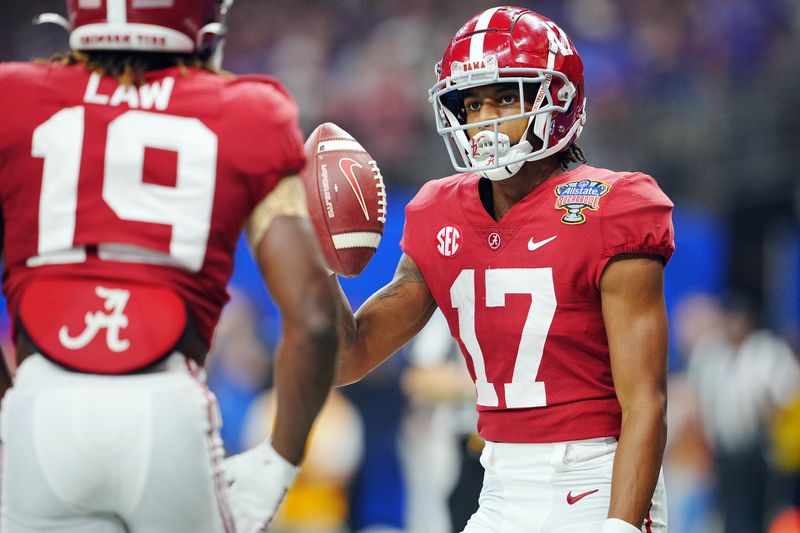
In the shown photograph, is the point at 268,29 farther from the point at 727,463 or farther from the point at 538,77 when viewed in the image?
the point at 538,77

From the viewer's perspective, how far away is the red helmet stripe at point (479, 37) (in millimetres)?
3234

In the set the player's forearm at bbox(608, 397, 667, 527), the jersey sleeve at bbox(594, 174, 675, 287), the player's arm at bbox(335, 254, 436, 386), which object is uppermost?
the jersey sleeve at bbox(594, 174, 675, 287)

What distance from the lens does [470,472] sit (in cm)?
604

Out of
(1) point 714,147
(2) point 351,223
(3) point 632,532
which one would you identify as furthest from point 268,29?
(3) point 632,532

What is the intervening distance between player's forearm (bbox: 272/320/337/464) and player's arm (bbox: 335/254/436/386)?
1.03 m

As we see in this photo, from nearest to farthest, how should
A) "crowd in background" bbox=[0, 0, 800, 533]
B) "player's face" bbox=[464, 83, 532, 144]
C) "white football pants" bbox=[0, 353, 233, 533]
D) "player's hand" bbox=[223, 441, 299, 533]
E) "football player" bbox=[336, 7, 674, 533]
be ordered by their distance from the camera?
"white football pants" bbox=[0, 353, 233, 533]
"player's hand" bbox=[223, 441, 299, 533]
"football player" bbox=[336, 7, 674, 533]
"player's face" bbox=[464, 83, 532, 144]
"crowd in background" bbox=[0, 0, 800, 533]

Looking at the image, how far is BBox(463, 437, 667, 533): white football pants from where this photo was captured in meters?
2.98

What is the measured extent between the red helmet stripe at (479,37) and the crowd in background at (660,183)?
10.5ft

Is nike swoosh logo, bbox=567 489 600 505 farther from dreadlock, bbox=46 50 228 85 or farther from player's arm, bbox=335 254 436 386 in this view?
dreadlock, bbox=46 50 228 85

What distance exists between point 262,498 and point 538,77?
4.67ft

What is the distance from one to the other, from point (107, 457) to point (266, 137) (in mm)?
665

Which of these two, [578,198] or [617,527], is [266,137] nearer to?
[578,198]

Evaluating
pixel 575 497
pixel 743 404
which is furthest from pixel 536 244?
pixel 743 404

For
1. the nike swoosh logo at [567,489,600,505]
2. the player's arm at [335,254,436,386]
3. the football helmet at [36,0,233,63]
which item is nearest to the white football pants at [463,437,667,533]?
the nike swoosh logo at [567,489,600,505]
